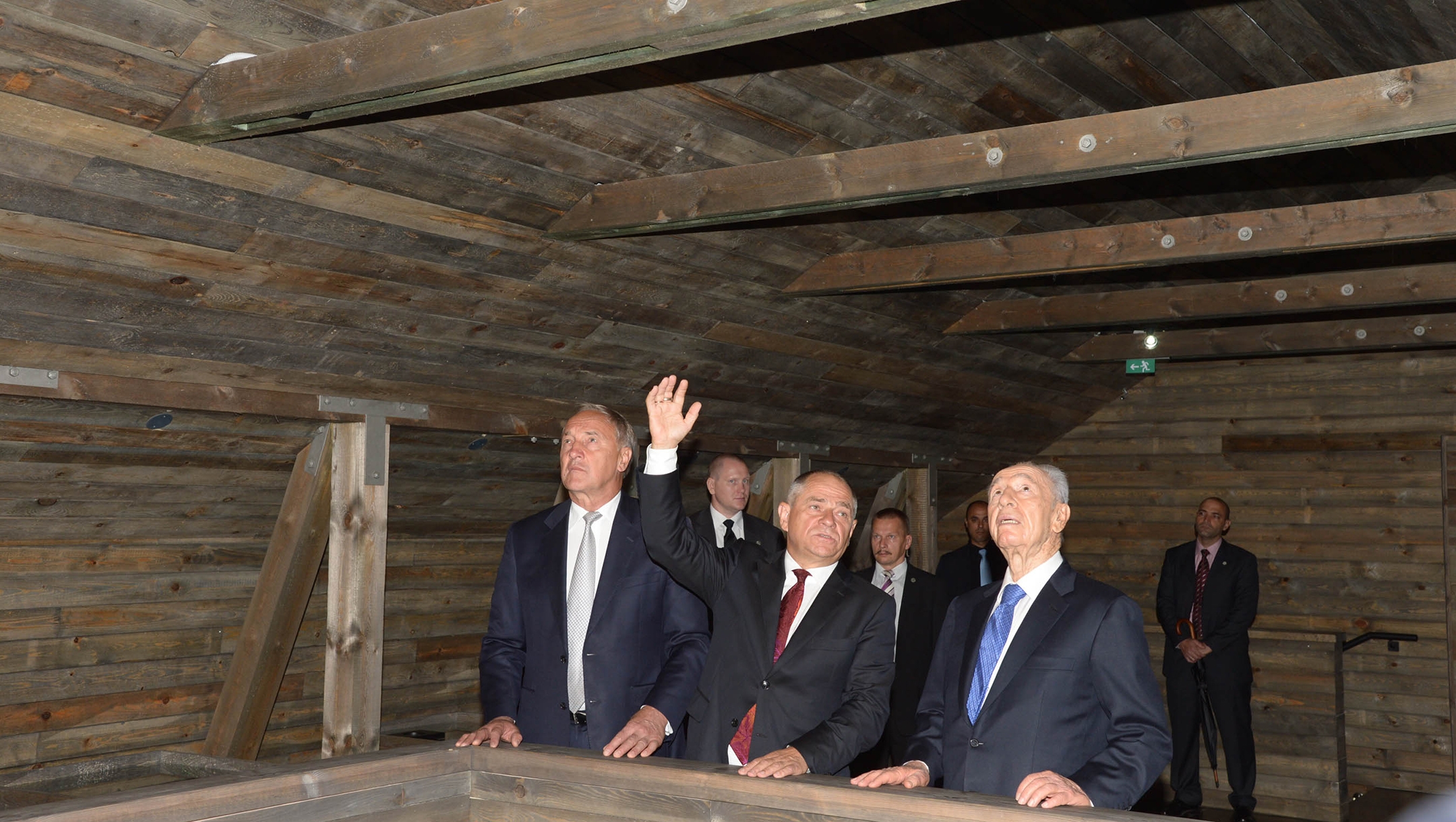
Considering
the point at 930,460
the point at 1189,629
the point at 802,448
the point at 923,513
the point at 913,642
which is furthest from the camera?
the point at 923,513

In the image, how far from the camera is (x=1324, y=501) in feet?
29.2

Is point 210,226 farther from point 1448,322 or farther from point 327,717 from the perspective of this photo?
point 1448,322

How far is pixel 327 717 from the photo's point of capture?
5555 mm

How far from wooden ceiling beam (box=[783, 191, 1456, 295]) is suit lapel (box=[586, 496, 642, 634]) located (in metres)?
2.91

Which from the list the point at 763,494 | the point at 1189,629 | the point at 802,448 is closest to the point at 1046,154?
the point at 802,448

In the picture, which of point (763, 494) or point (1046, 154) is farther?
point (763, 494)

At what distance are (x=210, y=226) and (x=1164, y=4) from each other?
11.5 feet

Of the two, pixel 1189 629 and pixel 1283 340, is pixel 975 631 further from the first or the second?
pixel 1283 340

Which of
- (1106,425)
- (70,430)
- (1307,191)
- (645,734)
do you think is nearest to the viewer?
(645,734)

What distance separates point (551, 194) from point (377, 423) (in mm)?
1440

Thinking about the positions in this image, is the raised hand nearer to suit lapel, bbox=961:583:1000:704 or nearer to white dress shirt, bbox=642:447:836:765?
white dress shirt, bbox=642:447:836:765

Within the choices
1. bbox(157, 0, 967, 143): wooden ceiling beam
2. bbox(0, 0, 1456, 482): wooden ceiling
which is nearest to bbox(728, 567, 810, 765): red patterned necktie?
bbox(157, 0, 967, 143): wooden ceiling beam

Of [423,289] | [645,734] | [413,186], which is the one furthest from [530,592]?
[423,289]

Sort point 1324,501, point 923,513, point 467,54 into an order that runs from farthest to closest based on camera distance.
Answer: point 923,513 < point 1324,501 < point 467,54
